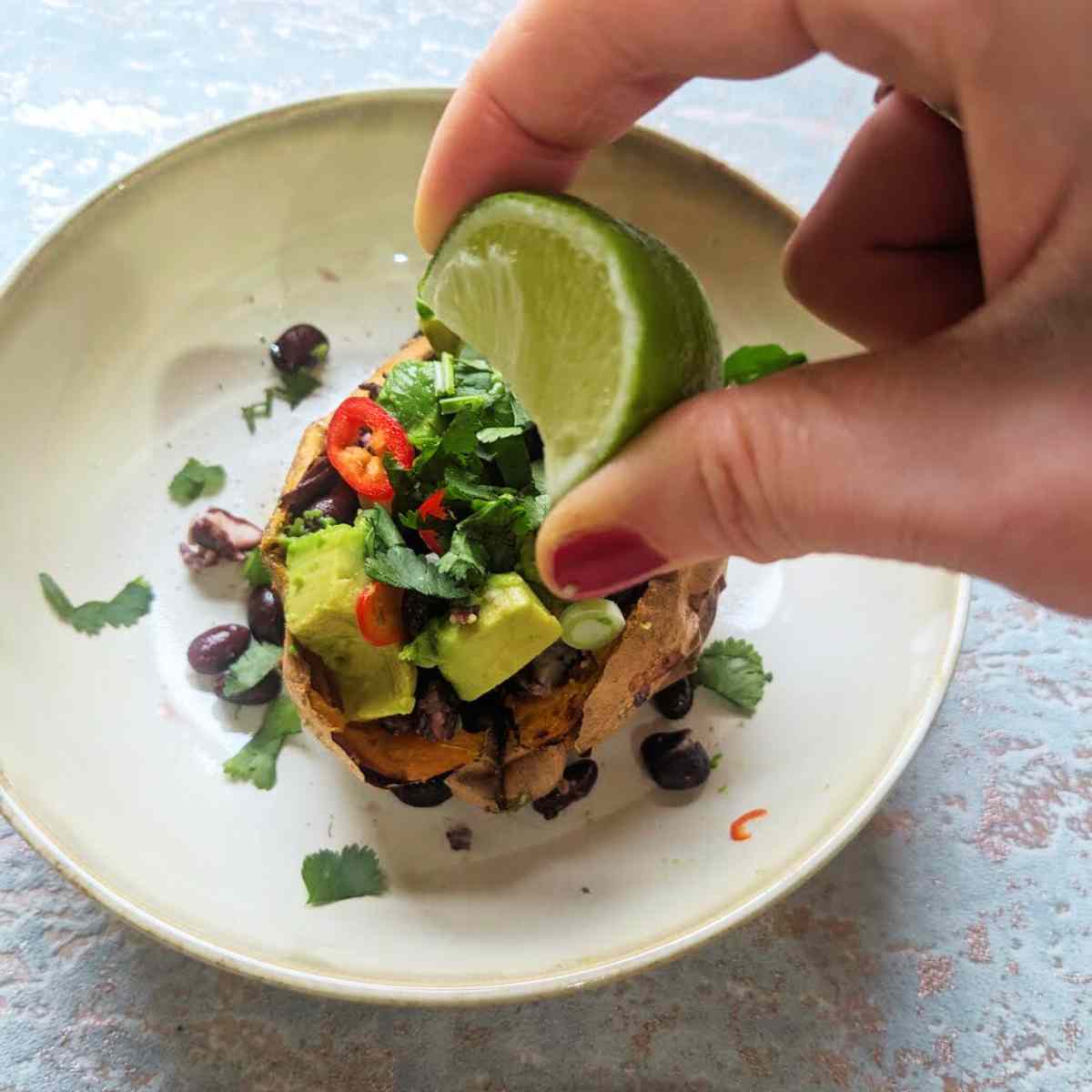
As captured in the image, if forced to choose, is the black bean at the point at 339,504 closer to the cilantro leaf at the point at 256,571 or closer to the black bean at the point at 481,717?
the cilantro leaf at the point at 256,571

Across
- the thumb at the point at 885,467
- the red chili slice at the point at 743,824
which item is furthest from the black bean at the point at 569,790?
the thumb at the point at 885,467

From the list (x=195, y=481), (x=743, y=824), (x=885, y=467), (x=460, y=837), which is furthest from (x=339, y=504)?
(x=885, y=467)

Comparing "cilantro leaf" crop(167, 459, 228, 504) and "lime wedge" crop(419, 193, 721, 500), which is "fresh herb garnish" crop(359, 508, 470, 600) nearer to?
"lime wedge" crop(419, 193, 721, 500)

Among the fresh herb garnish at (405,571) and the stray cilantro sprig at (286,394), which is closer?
the fresh herb garnish at (405,571)

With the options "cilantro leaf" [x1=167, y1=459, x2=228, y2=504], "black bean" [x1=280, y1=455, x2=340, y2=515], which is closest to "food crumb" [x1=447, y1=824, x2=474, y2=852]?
"black bean" [x1=280, y1=455, x2=340, y2=515]

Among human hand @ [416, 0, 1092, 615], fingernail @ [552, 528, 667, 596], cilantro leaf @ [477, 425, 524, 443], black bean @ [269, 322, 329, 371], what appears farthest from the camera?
black bean @ [269, 322, 329, 371]

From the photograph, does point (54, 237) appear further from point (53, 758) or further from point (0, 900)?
point (0, 900)
